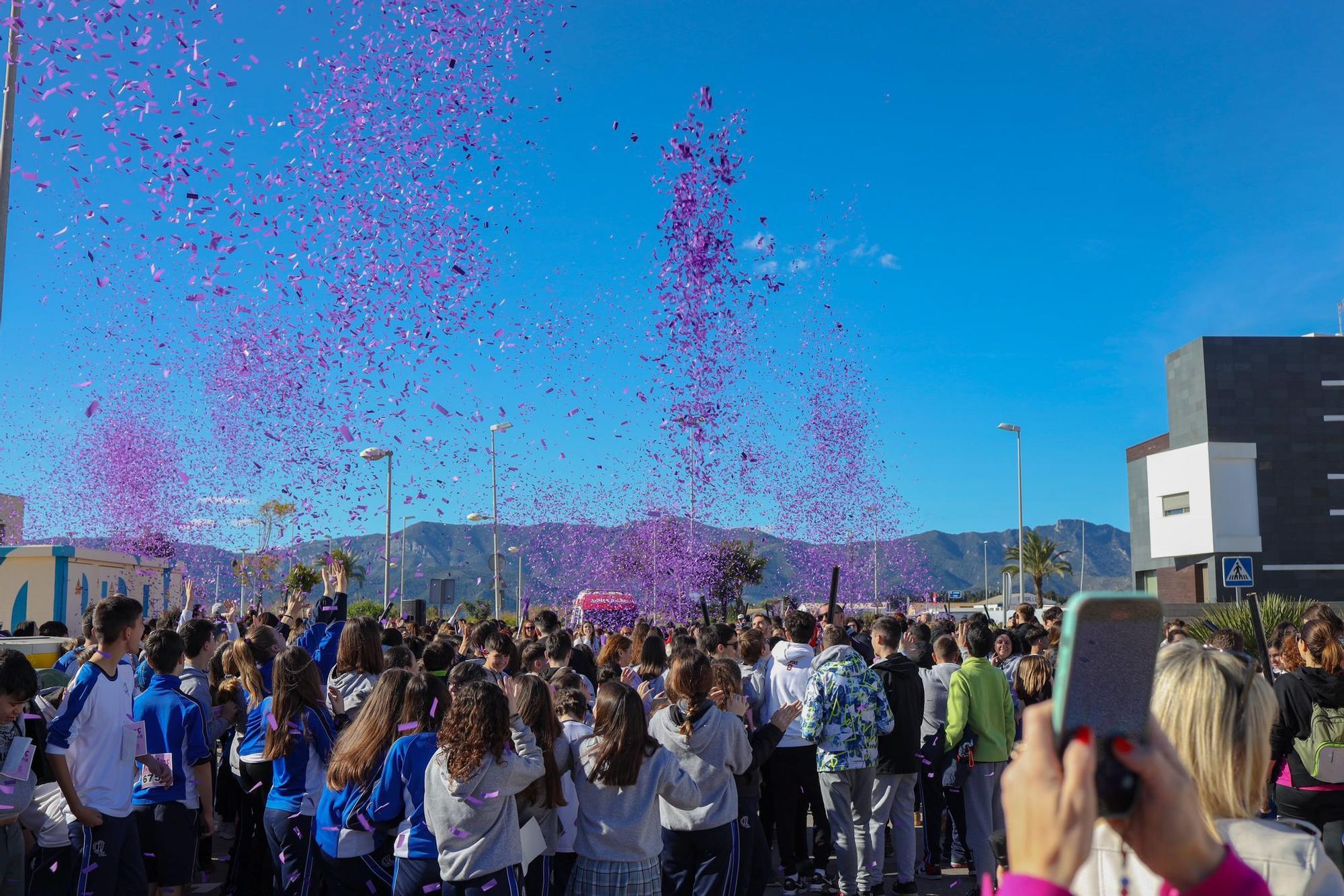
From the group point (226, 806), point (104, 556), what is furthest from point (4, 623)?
point (226, 806)

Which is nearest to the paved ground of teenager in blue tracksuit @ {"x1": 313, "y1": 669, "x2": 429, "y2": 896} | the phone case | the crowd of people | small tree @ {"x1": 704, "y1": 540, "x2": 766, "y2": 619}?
the crowd of people

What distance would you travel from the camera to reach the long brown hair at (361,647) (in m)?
7.34

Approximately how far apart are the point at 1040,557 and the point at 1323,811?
7173 centimetres

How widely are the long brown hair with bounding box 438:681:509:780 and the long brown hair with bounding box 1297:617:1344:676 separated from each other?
4.85 metres

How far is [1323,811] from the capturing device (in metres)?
6.24

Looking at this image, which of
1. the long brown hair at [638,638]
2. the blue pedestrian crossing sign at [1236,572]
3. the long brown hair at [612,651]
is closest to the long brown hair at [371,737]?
the long brown hair at [638,638]

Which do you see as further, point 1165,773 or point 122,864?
point 122,864

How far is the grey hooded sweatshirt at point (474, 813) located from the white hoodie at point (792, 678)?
4.36 metres

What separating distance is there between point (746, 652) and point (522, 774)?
4.84 meters

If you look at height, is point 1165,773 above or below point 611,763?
above

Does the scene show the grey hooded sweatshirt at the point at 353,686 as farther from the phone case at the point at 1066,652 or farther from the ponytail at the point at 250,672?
the phone case at the point at 1066,652

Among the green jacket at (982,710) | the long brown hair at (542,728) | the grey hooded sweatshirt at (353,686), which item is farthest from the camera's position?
the green jacket at (982,710)

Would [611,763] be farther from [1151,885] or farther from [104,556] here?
[104,556]

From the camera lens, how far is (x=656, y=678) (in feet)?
28.0
